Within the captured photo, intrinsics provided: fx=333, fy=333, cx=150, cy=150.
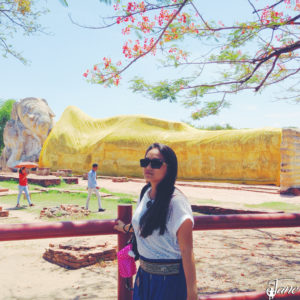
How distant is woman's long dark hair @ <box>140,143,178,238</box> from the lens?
4.87ft

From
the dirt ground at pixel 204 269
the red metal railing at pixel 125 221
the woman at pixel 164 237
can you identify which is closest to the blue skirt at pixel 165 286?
the woman at pixel 164 237

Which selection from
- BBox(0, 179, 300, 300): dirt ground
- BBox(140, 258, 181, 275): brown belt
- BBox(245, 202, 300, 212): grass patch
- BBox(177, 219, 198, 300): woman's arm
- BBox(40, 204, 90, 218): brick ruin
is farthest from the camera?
BBox(245, 202, 300, 212): grass patch

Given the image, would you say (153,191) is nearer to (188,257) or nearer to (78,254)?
(188,257)

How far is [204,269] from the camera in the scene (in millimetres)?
4070

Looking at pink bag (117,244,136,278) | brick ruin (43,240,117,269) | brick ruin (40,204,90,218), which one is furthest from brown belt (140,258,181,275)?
brick ruin (40,204,90,218)

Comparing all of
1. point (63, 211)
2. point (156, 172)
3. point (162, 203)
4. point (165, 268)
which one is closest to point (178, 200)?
point (162, 203)

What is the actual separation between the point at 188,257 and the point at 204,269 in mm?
2885

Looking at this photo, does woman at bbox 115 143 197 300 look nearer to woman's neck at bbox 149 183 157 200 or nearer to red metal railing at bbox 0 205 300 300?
woman's neck at bbox 149 183 157 200

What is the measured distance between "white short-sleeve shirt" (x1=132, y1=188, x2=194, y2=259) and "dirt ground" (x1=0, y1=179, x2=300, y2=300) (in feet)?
6.28

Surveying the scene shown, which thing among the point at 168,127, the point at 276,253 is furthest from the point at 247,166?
the point at 276,253

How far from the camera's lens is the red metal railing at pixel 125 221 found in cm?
190

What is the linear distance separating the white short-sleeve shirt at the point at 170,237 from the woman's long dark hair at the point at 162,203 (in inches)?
0.9

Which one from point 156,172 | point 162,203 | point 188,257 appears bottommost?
point 188,257

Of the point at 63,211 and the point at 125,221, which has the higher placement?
the point at 125,221
